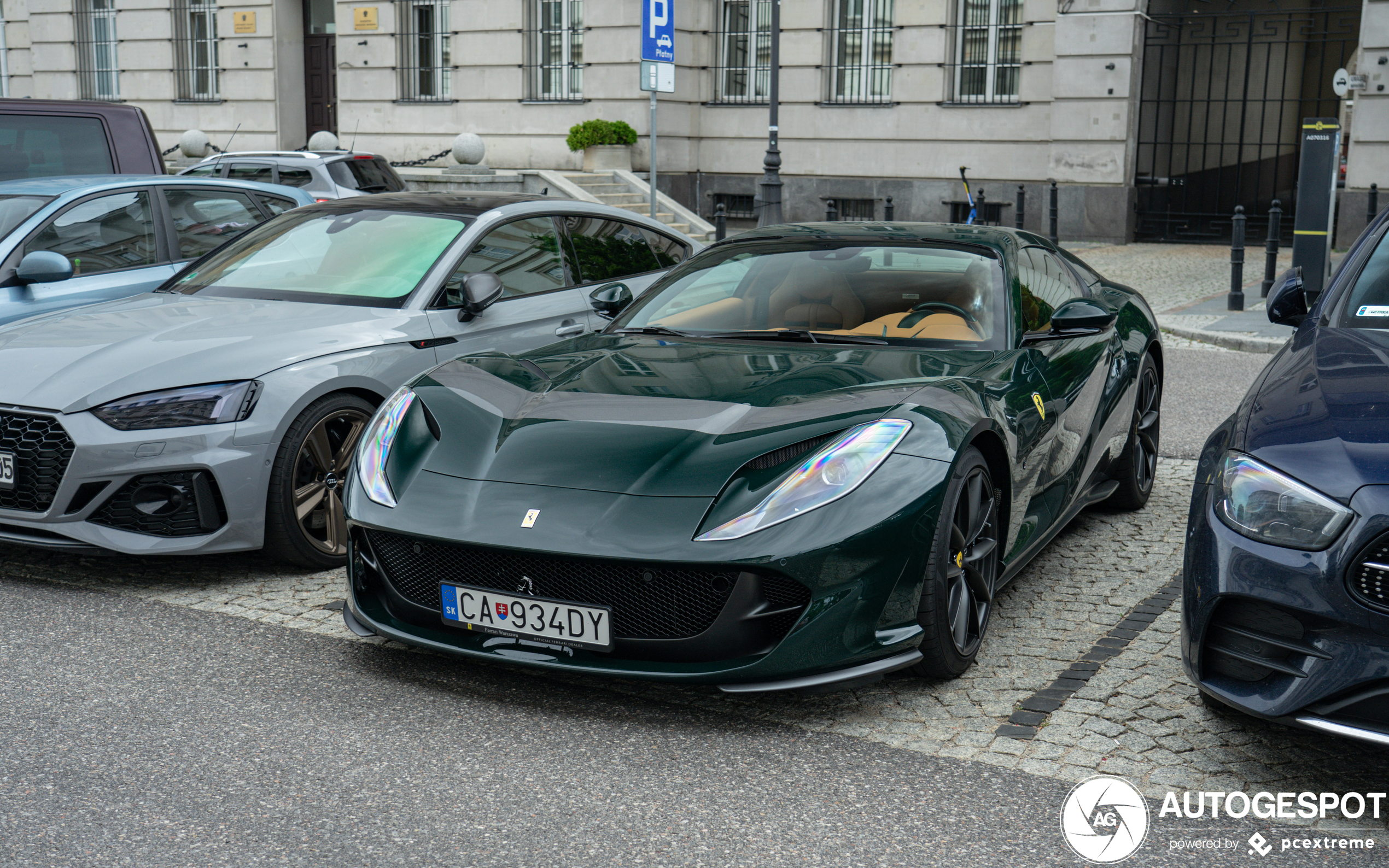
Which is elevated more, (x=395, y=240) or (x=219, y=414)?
(x=395, y=240)

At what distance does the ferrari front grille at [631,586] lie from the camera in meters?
3.50

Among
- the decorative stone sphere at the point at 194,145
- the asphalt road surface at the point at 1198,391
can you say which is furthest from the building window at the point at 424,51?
the asphalt road surface at the point at 1198,391

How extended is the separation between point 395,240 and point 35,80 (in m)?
29.7

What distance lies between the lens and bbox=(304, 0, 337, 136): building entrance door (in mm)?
28156

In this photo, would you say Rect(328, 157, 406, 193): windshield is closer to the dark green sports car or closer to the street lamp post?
the street lamp post

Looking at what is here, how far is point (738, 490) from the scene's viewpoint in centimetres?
358

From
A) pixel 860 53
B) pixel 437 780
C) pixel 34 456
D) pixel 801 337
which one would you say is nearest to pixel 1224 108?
pixel 860 53

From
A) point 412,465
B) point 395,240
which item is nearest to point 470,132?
point 395,240

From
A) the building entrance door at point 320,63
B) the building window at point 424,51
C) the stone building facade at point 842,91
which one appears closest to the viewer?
the stone building facade at point 842,91

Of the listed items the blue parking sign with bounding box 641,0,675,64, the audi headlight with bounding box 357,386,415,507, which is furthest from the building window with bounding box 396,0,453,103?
the audi headlight with bounding box 357,386,415,507

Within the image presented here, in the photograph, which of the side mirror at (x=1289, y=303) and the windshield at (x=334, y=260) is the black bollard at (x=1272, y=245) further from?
the windshield at (x=334, y=260)

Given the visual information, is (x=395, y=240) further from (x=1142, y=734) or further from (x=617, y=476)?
(x=1142, y=734)

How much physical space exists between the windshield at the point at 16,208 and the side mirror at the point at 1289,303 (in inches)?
233

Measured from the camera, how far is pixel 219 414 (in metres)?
4.81
